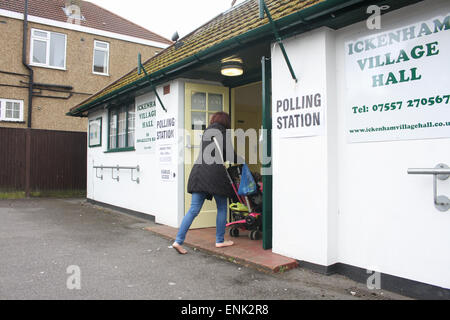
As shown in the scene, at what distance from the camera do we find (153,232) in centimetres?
646

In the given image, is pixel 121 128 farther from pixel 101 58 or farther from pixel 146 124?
pixel 101 58

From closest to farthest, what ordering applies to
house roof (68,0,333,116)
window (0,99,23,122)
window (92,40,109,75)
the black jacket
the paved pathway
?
the paved pathway → house roof (68,0,333,116) → the black jacket → window (0,99,23,122) → window (92,40,109,75)

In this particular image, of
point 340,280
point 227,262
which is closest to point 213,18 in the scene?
point 227,262

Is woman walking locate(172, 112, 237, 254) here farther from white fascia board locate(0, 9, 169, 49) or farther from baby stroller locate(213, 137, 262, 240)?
white fascia board locate(0, 9, 169, 49)

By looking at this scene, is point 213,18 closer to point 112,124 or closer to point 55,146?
point 112,124

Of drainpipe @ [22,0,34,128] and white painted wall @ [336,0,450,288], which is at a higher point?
drainpipe @ [22,0,34,128]

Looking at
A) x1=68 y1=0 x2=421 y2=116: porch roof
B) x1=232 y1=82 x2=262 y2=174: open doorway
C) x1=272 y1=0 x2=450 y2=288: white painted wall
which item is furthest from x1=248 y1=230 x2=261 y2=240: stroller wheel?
x1=68 y1=0 x2=421 y2=116: porch roof

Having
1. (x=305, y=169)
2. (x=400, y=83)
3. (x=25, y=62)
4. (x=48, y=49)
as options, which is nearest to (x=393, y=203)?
(x=305, y=169)

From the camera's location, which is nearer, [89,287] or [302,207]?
[89,287]

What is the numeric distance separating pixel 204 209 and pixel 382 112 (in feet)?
13.0

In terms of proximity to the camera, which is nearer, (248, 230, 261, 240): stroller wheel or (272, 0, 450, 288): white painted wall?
(272, 0, 450, 288): white painted wall

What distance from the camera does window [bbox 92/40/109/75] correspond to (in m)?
16.7

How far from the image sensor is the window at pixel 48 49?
15.1m

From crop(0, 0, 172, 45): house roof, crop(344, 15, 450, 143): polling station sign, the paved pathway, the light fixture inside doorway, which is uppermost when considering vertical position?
crop(0, 0, 172, 45): house roof
